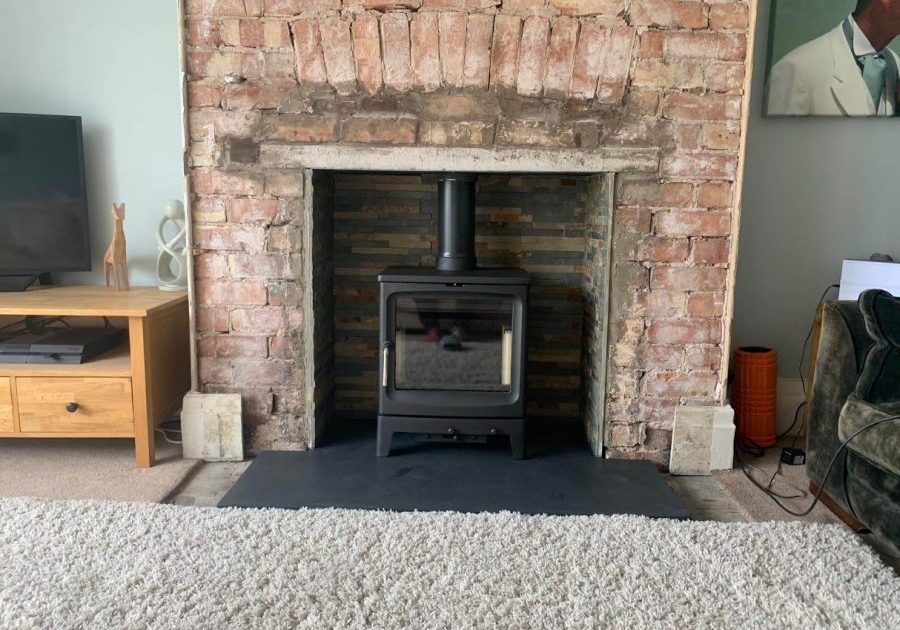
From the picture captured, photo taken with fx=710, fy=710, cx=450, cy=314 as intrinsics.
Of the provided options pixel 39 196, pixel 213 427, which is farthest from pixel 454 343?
pixel 39 196

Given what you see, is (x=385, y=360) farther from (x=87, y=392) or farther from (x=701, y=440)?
(x=701, y=440)

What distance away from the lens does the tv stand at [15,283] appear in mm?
2705

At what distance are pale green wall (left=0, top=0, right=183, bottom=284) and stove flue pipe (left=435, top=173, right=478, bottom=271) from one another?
115cm

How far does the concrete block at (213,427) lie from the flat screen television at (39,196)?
2.67 feet

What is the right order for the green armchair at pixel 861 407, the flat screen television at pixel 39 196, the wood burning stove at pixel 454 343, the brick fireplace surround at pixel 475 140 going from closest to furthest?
the green armchair at pixel 861 407 → the brick fireplace surround at pixel 475 140 → the wood burning stove at pixel 454 343 → the flat screen television at pixel 39 196

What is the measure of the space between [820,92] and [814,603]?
6.55 ft

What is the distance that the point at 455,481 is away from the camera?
7.72 ft


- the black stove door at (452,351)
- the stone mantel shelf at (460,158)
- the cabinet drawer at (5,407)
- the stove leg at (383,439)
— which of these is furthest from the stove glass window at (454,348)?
the cabinet drawer at (5,407)

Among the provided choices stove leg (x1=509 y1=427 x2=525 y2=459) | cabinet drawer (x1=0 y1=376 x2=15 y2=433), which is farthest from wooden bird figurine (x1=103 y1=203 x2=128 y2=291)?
stove leg (x1=509 y1=427 x2=525 y2=459)

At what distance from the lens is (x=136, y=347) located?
2.41m

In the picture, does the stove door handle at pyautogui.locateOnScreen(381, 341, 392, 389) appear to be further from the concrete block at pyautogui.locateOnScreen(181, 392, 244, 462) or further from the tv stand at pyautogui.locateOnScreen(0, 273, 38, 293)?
the tv stand at pyautogui.locateOnScreen(0, 273, 38, 293)

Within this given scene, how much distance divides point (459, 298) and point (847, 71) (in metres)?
1.78

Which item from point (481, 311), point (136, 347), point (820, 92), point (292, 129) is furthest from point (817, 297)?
point (136, 347)

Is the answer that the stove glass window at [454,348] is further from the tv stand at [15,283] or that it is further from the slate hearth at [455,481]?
the tv stand at [15,283]
